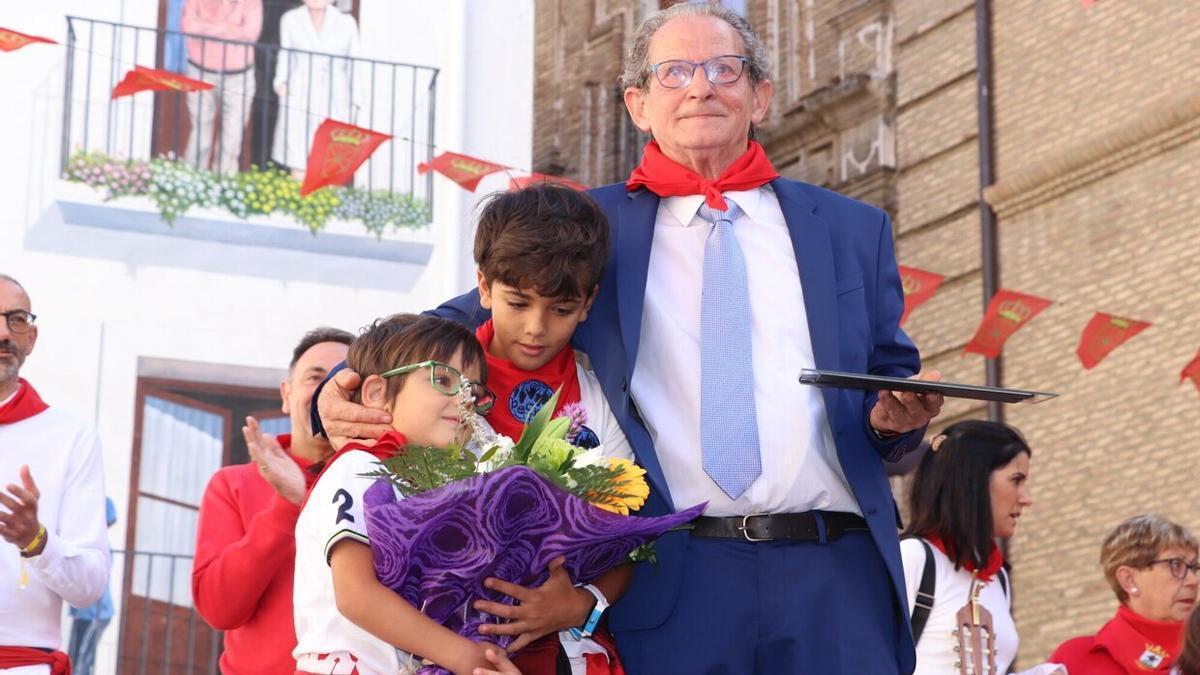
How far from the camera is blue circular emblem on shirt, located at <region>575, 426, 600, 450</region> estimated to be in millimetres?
3543

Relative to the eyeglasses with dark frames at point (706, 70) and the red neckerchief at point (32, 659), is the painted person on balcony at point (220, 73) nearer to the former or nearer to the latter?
the red neckerchief at point (32, 659)

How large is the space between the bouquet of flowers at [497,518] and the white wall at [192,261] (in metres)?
7.07

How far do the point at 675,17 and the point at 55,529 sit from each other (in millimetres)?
2600

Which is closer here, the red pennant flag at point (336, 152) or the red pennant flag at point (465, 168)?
the red pennant flag at point (336, 152)

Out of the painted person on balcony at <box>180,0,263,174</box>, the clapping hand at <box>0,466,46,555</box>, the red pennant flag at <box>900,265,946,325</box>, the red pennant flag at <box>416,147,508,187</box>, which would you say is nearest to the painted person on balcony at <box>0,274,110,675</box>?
the clapping hand at <box>0,466,46,555</box>

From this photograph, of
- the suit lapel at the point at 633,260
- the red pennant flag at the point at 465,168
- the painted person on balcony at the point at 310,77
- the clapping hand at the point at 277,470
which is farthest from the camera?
the painted person on balcony at the point at 310,77

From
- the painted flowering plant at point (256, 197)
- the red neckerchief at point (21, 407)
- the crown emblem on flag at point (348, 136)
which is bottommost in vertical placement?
the red neckerchief at point (21, 407)

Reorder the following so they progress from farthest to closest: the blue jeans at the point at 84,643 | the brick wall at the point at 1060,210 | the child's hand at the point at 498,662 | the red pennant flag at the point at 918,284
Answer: the brick wall at the point at 1060,210
the red pennant flag at the point at 918,284
the blue jeans at the point at 84,643
the child's hand at the point at 498,662

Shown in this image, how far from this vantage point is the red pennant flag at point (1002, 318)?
37.9 feet

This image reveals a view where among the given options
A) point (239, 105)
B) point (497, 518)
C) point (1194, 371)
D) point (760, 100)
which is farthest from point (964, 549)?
point (239, 105)

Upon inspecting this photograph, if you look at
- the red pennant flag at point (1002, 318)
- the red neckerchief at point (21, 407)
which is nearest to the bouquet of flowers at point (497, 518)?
the red neckerchief at point (21, 407)

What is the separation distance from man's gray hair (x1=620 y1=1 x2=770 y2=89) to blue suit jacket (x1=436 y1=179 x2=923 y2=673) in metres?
0.27

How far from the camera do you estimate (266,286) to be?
10.9 metres

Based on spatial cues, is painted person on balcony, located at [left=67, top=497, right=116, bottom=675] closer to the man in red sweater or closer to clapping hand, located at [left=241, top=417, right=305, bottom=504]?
the man in red sweater
